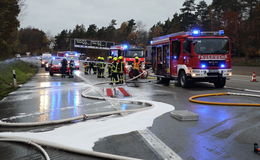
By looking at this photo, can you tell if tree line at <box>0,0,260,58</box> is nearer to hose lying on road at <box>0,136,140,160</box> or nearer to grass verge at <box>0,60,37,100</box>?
grass verge at <box>0,60,37,100</box>

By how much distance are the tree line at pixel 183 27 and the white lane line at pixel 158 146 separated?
1033 cm

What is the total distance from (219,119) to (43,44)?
5378 inches

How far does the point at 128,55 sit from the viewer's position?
25.3 m

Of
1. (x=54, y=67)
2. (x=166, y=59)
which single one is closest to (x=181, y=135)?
(x=166, y=59)

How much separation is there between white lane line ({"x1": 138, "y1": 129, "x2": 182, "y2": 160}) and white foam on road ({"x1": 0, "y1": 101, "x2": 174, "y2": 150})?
494mm

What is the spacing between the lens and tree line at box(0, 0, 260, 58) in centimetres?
2602

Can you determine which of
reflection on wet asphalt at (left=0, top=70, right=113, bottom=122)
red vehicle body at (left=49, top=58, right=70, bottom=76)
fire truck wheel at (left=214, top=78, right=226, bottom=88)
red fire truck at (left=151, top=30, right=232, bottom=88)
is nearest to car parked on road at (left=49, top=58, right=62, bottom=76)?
red vehicle body at (left=49, top=58, right=70, bottom=76)

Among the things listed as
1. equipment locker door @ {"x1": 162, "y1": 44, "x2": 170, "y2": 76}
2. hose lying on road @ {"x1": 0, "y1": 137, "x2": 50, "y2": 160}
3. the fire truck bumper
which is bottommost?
hose lying on road @ {"x1": 0, "y1": 137, "x2": 50, "y2": 160}

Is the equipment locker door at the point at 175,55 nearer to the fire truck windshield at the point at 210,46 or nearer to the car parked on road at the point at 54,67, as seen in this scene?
the fire truck windshield at the point at 210,46

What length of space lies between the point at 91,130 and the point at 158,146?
1.71 meters

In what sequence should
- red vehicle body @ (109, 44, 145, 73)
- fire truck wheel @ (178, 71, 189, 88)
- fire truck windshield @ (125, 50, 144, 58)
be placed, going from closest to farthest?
fire truck wheel @ (178, 71, 189, 88), red vehicle body @ (109, 44, 145, 73), fire truck windshield @ (125, 50, 144, 58)

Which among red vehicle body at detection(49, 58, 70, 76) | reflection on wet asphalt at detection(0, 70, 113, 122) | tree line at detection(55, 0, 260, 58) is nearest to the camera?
reflection on wet asphalt at detection(0, 70, 113, 122)

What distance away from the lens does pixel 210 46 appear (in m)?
13.8

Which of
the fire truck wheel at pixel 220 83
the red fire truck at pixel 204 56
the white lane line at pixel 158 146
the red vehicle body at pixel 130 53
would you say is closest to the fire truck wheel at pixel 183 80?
the red fire truck at pixel 204 56
